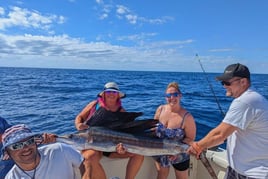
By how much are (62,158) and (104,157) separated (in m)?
0.87

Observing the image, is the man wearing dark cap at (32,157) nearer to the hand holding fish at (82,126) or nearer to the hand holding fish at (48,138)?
the hand holding fish at (48,138)

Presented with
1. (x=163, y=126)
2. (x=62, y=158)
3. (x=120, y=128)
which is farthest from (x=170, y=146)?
(x=62, y=158)

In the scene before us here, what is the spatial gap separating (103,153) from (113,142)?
19cm

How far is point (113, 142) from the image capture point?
2490 millimetres

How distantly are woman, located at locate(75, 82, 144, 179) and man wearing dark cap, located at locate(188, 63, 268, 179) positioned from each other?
0.91 m

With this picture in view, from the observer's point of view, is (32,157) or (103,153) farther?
(103,153)

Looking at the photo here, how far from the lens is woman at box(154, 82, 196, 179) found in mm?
2516

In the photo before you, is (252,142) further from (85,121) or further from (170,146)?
(85,121)

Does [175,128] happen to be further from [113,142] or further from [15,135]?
[15,135]

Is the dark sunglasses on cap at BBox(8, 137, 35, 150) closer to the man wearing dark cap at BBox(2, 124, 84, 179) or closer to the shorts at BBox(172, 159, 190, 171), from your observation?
the man wearing dark cap at BBox(2, 124, 84, 179)

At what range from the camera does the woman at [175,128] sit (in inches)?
99.0

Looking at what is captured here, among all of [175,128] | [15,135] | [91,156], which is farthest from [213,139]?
[15,135]

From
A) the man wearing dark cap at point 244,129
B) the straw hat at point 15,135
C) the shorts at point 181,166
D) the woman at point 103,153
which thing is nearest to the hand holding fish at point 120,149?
the woman at point 103,153

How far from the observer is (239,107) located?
1.66 meters
